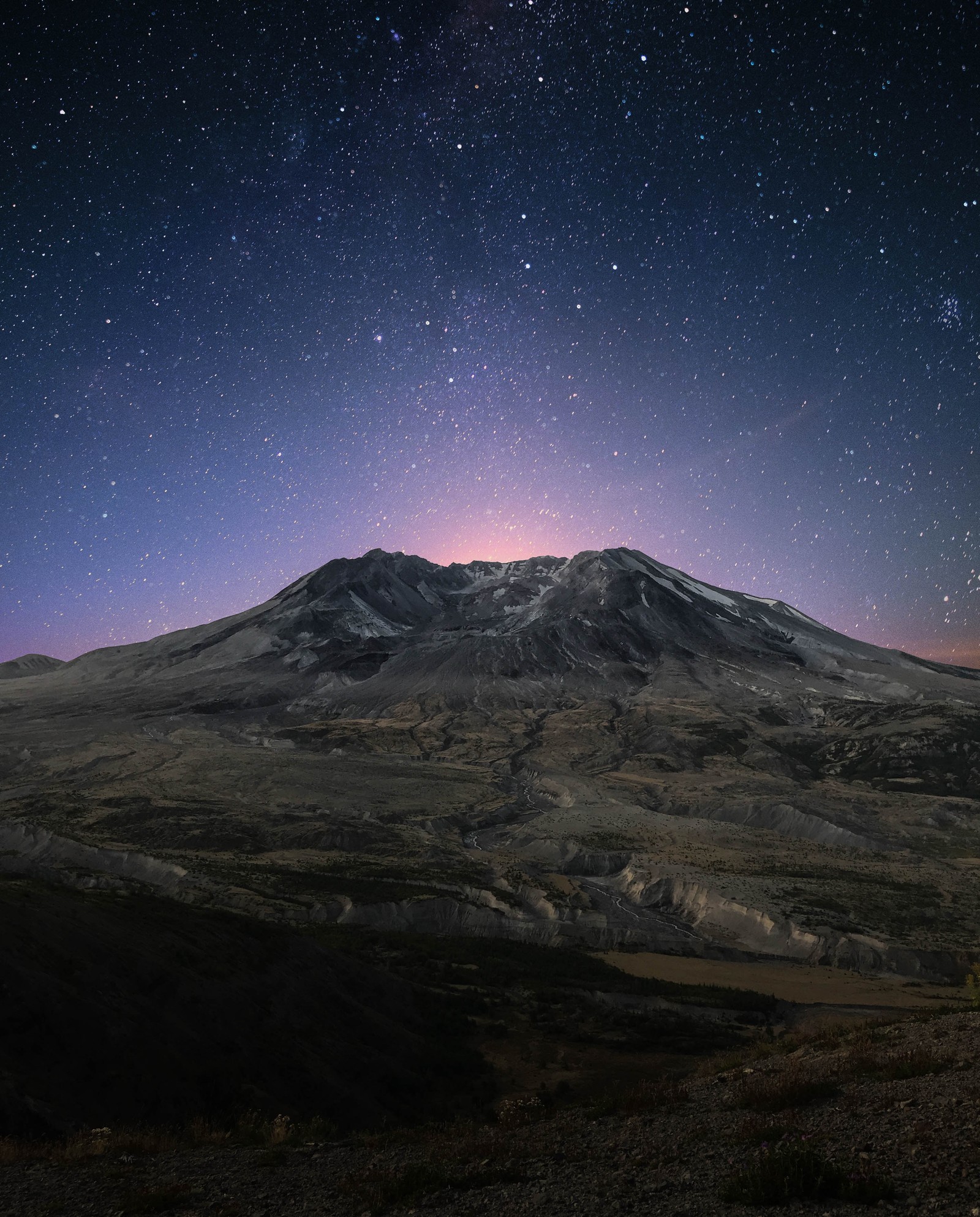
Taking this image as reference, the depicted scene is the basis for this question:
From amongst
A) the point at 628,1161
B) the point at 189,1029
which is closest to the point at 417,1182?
the point at 628,1161

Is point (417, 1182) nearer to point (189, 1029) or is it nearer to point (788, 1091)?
point (788, 1091)

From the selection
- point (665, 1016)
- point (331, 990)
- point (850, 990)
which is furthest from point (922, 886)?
point (331, 990)

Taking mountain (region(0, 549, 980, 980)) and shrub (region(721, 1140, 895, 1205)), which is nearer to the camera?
shrub (region(721, 1140, 895, 1205))

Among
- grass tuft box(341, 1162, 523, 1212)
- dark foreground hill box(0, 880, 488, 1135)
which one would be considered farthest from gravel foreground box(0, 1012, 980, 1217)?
dark foreground hill box(0, 880, 488, 1135)

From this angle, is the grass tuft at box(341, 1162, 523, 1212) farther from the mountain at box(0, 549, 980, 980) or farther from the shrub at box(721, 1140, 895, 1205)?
the mountain at box(0, 549, 980, 980)

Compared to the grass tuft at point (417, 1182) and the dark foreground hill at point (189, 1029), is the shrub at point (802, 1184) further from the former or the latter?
the dark foreground hill at point (189, 1029)

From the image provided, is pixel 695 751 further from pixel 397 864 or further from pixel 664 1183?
pixel 664 1183

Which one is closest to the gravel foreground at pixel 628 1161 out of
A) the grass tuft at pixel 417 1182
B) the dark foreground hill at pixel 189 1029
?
the grass tuft at pixel 417 1182

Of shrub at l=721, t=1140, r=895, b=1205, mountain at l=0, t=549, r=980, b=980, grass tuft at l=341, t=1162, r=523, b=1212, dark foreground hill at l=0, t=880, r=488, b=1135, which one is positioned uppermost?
shrub at l=721, t=1140, r=895, b=1205
